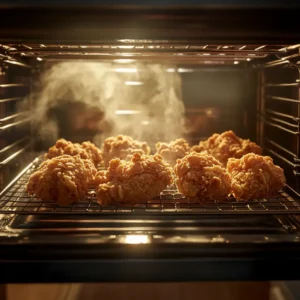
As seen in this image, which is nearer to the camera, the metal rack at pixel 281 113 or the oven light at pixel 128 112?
the metal rack at pixel 281 113

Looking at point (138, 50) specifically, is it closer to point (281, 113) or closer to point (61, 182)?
point (61, 182)

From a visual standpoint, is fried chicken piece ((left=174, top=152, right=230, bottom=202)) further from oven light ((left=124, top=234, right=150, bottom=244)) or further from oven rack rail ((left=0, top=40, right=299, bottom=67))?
oven rack rail ((left=0, top=40, right=299, bottom=67))

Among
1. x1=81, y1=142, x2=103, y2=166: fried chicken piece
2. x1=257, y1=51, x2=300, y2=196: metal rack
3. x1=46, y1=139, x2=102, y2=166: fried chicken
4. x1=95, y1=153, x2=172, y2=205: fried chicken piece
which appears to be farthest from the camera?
x1=81, y1=142, x2=103, y2=166: fried chicken piece

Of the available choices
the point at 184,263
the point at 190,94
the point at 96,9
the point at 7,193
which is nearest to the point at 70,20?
the point at 96,9

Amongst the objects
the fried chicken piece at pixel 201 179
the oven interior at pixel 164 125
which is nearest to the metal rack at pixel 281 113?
the oven interior at pixel 164 125

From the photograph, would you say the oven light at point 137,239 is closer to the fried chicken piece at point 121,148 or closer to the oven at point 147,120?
the oven at point 147,120

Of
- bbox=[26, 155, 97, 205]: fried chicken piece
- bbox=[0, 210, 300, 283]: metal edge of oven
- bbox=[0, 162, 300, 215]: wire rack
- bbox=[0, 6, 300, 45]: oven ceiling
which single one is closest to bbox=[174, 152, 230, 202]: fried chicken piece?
bbox=[0, 162, 300, 215]: wire rack
